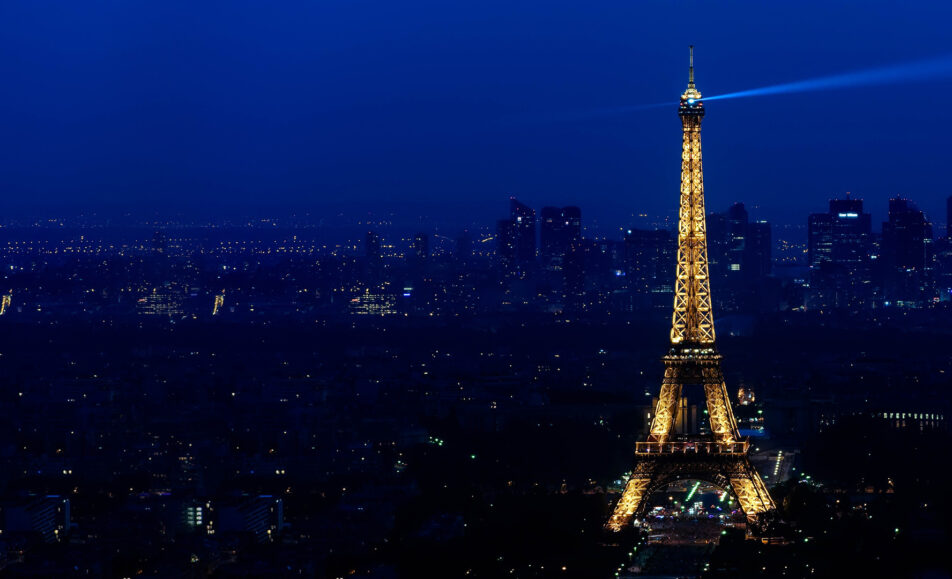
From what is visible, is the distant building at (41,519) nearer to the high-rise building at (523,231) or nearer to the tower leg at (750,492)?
the tower leg at (750,492)

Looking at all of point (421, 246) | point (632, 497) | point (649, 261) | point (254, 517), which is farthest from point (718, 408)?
point (421, 246)

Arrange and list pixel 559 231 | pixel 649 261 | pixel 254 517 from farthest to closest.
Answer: pixel 559 231 < pixel 649 261 < pixel 254 517

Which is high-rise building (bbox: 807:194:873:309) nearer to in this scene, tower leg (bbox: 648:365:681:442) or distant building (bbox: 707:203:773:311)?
distant building (bbox: 707:203:773:311)

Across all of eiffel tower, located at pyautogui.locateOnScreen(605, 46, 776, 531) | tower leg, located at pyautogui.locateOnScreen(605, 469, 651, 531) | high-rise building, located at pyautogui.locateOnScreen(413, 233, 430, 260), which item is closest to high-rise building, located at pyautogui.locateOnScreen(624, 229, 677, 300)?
high-rise building, located at pyautogui.locateOnScreen(413, 233, 430, 260)

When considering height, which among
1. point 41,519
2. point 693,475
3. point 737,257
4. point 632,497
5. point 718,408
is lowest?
point 41,519

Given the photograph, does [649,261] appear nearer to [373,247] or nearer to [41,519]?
[373,247]

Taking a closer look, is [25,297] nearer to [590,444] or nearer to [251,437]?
[251,437]

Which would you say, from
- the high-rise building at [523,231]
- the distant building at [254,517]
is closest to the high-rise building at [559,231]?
the high-rise building at [523,231]
